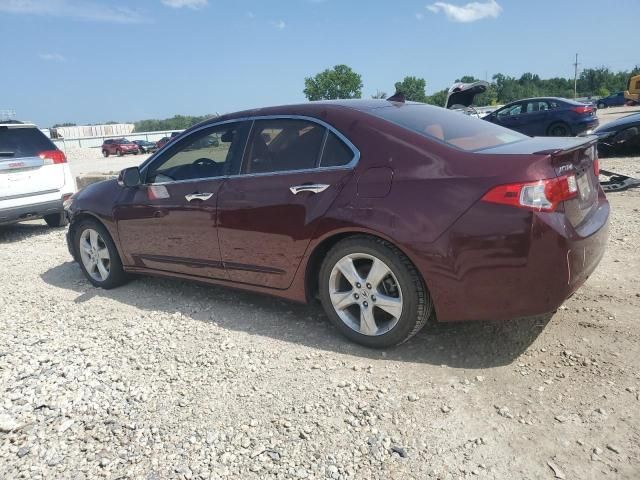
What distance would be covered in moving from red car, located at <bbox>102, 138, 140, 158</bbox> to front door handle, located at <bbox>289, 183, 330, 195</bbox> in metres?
45.3

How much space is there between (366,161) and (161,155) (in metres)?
2.12

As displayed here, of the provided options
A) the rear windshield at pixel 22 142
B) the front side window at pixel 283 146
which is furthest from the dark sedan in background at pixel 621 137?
the rear windshield at pixel 22 142

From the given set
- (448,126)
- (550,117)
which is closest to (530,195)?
(448,126)

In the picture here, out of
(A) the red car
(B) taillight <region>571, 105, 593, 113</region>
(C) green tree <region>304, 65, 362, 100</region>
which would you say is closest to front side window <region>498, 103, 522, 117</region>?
(B) taillight <region>571, 105, 593, 113</region>

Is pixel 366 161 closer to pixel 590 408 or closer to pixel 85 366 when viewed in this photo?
pixel 590 408

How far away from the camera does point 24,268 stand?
20.6ft

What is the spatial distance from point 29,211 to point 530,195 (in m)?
7.22

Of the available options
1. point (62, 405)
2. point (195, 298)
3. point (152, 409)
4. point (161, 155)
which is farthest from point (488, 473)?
point (161, 155)

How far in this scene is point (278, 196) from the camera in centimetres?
369

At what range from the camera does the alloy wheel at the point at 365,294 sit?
129 inches

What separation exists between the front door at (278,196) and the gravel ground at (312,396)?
1.71ft

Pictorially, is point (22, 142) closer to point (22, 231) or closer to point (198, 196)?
point (22, 231)

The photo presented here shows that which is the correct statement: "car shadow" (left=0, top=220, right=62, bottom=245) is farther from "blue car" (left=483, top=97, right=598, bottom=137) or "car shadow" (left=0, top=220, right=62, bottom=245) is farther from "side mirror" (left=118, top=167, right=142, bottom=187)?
"blue car" (left=483, top=97, right=598, bottom=137)

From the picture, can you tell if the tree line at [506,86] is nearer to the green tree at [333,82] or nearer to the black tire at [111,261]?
the green tree at [333,82]
